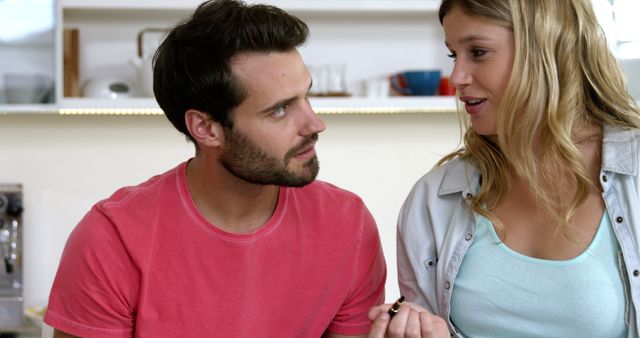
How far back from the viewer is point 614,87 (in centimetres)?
169

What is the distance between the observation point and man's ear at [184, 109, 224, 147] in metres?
1.86

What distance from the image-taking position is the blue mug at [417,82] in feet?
10.2

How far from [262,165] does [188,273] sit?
10.1 inches

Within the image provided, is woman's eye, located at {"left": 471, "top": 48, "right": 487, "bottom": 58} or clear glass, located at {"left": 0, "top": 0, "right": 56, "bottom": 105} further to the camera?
clear glass, located at {"left": 0, "top": 0, "right": 56, "bottom": 105}

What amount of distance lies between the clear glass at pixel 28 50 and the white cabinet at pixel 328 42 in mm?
61

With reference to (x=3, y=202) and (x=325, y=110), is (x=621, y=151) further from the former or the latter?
(x=3, y=202)

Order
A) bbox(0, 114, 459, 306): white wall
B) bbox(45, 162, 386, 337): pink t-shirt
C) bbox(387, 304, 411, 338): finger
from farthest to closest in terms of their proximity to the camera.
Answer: bbox(0, 114, 459, 306): white wall
bbox(45, 162, 386, 337): pink t-shirt
bbox(387, 304, 411, 338): finger

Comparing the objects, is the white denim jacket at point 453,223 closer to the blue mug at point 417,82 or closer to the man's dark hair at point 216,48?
the man's dark hair at point 216,48

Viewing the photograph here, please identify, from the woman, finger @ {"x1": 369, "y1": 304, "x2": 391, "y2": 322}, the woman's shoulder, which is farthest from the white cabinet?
finger @ {"x1": 369, "y1": 304, "x2": 391, "y2": 322}

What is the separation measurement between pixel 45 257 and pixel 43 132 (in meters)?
0.44

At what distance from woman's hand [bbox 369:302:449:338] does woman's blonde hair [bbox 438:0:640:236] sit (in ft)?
0.90

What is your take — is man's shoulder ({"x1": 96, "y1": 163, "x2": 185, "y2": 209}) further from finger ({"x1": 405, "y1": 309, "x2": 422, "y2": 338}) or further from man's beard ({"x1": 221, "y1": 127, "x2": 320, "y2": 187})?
finger ({"x1": 405, "y1": 309, "x2": 422, "y2": 338})

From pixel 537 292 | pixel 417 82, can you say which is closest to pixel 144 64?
pixel 417 82

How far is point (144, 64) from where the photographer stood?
3.04 m
